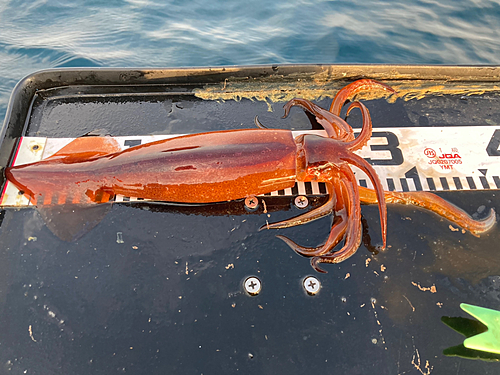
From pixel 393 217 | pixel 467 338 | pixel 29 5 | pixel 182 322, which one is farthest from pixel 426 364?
pixel 29 5

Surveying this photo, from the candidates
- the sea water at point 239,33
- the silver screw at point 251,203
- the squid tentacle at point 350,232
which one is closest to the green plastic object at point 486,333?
the squid tentacle at point 350,232

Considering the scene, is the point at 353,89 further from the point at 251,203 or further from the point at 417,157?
the point at 251,203

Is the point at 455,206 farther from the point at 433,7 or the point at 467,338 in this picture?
the point at 433,7

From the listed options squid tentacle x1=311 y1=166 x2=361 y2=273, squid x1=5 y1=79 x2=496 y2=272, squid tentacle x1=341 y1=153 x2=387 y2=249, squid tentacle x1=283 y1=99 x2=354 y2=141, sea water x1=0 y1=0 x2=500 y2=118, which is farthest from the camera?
sea water x1=0 y1=0 x2=500 y2=118

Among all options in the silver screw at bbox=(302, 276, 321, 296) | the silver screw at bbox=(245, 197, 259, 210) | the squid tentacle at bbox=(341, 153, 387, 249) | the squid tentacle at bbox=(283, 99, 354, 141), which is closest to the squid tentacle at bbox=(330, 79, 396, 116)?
the squid tentacle at bbox=(283, 99, 354, 141)

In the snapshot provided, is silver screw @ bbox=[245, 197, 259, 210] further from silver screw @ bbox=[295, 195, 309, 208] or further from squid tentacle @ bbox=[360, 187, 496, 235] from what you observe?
squid tentacle @ bbox=[360, 187, 496, 235]

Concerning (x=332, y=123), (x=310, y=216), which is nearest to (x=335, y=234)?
(x=310, y=216)

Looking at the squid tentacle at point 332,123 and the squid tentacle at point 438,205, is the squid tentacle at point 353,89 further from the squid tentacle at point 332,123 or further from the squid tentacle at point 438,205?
the squid tentacle at point 438,205
